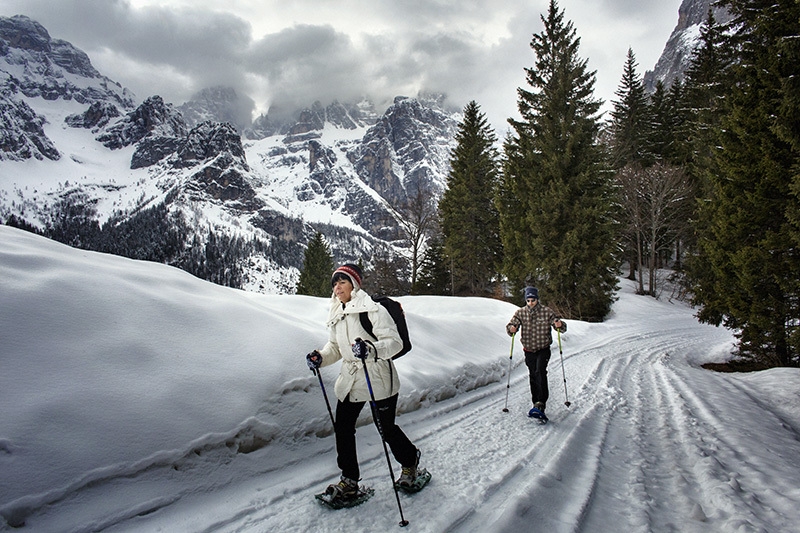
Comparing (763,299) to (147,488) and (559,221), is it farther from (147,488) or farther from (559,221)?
(147,488)

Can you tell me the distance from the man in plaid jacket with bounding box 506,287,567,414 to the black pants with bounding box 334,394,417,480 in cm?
265

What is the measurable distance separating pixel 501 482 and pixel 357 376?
1.62 meters

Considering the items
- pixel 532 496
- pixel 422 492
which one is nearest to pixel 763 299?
pixel 532 496

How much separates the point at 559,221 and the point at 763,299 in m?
10.0

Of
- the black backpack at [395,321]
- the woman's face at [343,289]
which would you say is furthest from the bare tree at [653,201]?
the woman's face at [343,289]

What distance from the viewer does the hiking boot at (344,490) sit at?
114 inches

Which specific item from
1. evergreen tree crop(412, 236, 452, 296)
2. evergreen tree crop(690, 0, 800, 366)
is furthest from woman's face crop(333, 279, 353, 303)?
evergreen tree crop(412, 236, 452, 296)

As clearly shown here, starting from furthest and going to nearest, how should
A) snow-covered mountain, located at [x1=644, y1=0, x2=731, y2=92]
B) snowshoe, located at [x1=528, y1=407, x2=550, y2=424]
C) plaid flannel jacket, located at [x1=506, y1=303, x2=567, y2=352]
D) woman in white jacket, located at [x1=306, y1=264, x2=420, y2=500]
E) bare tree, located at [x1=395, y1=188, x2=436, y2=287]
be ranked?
snow-covered mountain, located at [x1=644, y1=0, x2=731, y2=92] < bare tree, located at [x1=395, y1=188, x2=436, y2=287] < plaid flannel jacket, located at [x1=506, y1=303, x2=567, y2=352] < snowshoe, located at [x1=528, y1=407, x2=550, y2=424] < woman in white jacket, located at [x1=306, y1=264, x2=420, y2=500]

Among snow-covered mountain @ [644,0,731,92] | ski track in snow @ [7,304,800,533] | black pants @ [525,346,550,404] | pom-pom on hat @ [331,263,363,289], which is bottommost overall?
ski track in snow @ [7,304,800,533]

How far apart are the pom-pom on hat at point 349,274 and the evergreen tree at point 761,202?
869 cm

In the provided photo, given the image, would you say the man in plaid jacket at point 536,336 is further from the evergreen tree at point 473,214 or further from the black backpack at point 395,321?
the evergreen tree at point 473,214

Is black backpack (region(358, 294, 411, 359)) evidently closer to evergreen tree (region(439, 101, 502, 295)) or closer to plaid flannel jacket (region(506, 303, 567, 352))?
plaid flannel jacket (region(506, 303, 567, 352))

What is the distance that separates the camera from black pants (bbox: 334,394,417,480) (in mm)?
3014

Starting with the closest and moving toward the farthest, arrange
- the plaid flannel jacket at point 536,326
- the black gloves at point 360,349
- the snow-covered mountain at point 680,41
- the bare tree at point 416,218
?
1. the black gloves at point 360,349
2. the plaid flannel jacket at point 536,326
3. the bare tree at point 416,218
4. the snow-covered mountain at point 680,41
